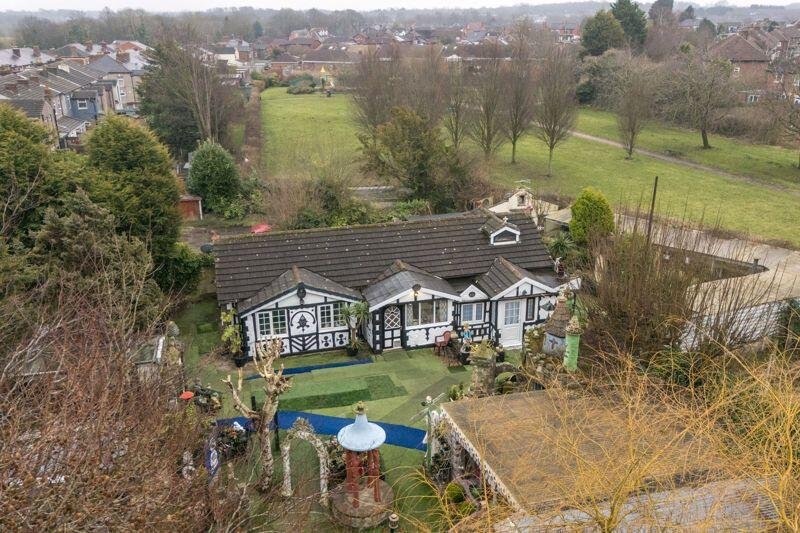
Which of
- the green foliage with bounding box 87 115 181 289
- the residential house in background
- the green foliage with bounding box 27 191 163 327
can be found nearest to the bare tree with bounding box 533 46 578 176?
the green foliage with bounding box 87 115 181 289

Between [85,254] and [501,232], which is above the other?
[85,254]

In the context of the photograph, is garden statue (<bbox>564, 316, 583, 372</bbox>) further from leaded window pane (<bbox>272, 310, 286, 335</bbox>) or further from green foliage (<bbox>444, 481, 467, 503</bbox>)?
leaded window pane (<bbox>272, 310, 286, 335</bbox>)

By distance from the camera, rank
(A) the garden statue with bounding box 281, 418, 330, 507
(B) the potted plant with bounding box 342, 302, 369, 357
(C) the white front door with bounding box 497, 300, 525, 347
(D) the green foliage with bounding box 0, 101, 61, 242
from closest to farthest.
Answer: (A) the garden statue with bounding box 281, 418, 330, 507, (D) the green foliage with bounding box 0, 101, 61, 242, (B) the potted plant with bounding box 342, 302, 369, 357, (C) the white front door with bounding box 497, 300, 525, 347

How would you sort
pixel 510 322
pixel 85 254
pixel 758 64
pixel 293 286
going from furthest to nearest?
pixel 758 64
pixel 510 322
pixel 293 286
pixel 85 254

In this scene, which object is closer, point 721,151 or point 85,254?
point 85,254

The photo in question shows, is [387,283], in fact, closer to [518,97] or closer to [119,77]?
[518,97]

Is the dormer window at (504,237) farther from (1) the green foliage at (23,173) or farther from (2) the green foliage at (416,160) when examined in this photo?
(1) the green foliage at (23,173)

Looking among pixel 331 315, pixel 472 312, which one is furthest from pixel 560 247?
pixel 331 315
